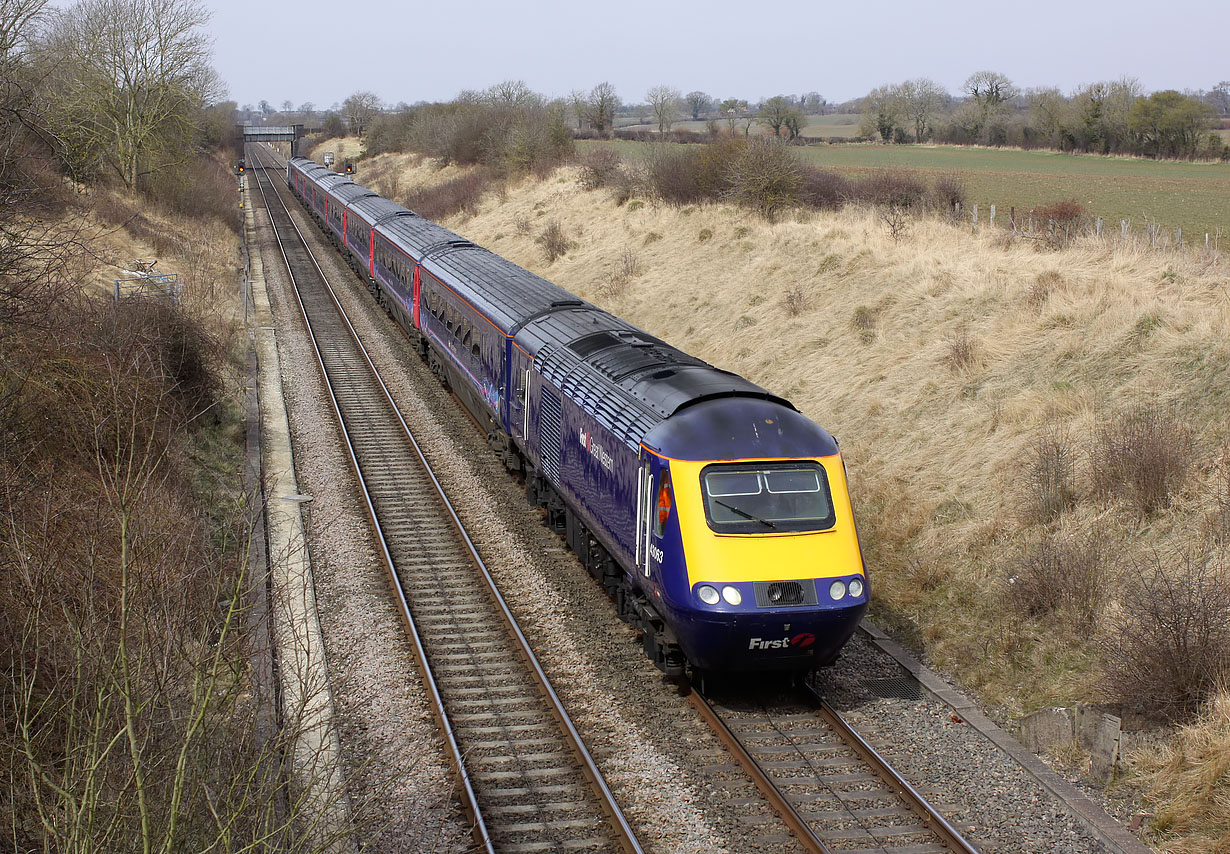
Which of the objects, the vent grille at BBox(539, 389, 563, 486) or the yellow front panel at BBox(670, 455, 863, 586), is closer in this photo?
the yellow front panel at BBox(670, 455, 863, 586)

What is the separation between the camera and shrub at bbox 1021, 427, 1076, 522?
1311cm

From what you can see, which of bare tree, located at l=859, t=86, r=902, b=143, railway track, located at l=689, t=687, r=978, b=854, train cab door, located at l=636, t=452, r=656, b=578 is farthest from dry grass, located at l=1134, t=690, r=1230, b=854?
bare tree, located at l=859, t=86, r=902, b=143

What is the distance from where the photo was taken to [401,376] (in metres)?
25.1

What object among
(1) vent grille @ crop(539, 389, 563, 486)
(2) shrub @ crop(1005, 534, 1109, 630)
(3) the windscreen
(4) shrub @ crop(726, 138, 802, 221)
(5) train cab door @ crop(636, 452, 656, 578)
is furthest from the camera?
(4) shrub @ crop(726, 138, 802, 221)

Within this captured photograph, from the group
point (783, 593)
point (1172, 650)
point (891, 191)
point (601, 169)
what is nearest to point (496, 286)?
point (783, 593)

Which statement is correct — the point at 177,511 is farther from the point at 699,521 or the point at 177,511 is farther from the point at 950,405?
the point at 950,405

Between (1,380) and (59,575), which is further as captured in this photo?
(1,380)

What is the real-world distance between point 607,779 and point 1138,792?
4554mm

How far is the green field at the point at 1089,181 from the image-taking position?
34156 millimetres

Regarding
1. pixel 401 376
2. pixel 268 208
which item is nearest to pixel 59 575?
pixel 401 376

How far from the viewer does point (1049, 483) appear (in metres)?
13.2

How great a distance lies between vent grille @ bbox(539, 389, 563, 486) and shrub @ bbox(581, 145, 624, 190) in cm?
3018

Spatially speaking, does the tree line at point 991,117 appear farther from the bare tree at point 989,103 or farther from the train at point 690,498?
the train at point 690,498

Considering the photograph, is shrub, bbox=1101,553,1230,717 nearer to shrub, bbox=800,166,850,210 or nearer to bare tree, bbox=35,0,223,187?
shrub, bbox=800,166,850,210
